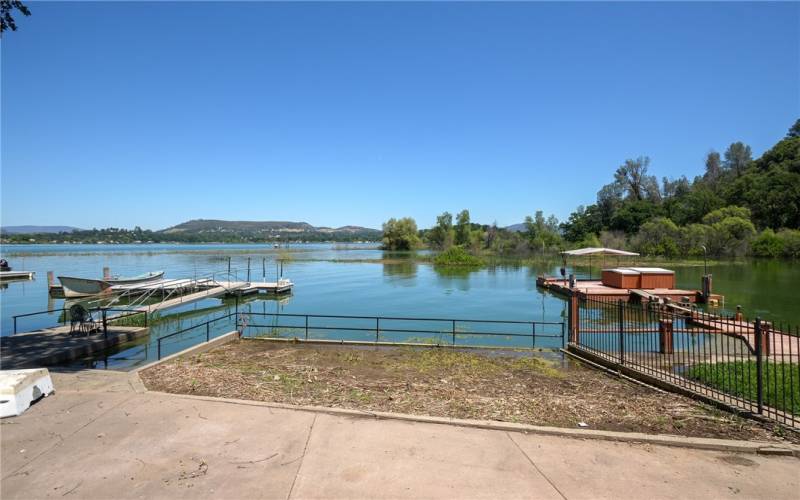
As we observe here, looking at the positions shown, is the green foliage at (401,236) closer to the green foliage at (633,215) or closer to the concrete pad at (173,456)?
the green foliage at (633,215)

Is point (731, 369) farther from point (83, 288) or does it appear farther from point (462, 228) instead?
point (462, 228)

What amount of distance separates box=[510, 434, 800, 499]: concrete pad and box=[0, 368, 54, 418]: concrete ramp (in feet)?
22.9

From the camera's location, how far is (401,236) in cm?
12156

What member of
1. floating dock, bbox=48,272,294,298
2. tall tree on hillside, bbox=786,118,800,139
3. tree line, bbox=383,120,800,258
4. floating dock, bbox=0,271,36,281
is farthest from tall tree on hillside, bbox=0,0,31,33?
tall tree on hillside, bbox=786,118,800,139

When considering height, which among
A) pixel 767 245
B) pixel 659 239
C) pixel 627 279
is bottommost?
pixel 627 279

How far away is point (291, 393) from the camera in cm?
763

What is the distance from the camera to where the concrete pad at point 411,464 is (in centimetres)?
434

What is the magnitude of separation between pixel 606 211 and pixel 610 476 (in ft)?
425

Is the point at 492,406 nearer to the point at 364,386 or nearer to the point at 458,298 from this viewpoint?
the point at 364,386

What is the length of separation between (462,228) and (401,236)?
17.1 meters

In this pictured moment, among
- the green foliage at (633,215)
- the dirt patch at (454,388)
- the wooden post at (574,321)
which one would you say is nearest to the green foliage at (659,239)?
the green foliage at (633,215)

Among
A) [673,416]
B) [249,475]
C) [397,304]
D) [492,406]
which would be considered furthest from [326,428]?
[397,304]

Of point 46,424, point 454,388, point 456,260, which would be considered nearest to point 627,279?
point 454,388

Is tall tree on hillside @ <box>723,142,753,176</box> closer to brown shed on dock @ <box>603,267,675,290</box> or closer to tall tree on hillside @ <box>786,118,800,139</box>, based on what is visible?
tall tree on hillside @ <box>786,118,800,139</box>
